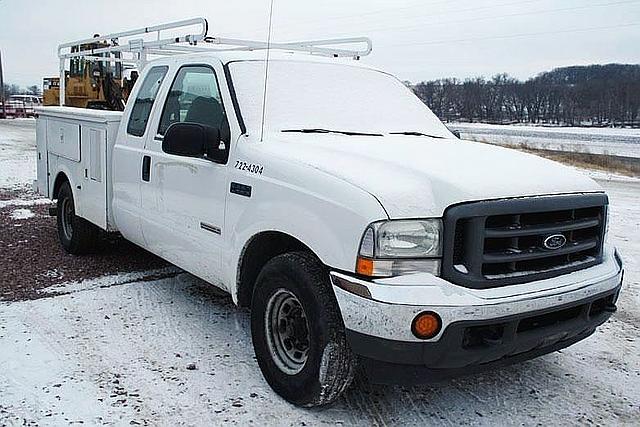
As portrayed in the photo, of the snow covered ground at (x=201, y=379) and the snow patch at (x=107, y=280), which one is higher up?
the snow covered ground at (x=201, y=379)

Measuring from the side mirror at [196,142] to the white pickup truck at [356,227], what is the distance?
0.01 metres

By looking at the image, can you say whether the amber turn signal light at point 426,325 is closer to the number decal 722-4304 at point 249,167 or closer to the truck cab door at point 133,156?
the number decal 722-4304 at point 249,167

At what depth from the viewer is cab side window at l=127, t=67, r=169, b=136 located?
5.12 metres

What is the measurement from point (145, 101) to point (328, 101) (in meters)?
1.59

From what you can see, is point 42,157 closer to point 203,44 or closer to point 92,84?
point 203,44

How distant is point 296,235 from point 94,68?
2117 cm

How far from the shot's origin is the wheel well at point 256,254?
3717 mm

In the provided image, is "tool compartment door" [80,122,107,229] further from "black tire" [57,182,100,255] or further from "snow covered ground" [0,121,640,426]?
"snow covered ground" [0,121,640,426]

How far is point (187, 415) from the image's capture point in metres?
3.43

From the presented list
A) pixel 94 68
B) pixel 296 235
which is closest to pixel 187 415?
pixel 296 235

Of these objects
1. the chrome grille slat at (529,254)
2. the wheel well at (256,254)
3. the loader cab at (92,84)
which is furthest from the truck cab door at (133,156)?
the loader cab at (92,84)

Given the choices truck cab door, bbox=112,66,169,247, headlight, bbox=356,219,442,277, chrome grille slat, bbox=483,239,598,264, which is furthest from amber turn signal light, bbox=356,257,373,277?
truck cab door, bbox=112,66,169,247

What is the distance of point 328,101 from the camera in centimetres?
462

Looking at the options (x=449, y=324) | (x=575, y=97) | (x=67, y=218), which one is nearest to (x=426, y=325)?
(x=449, y=324)
